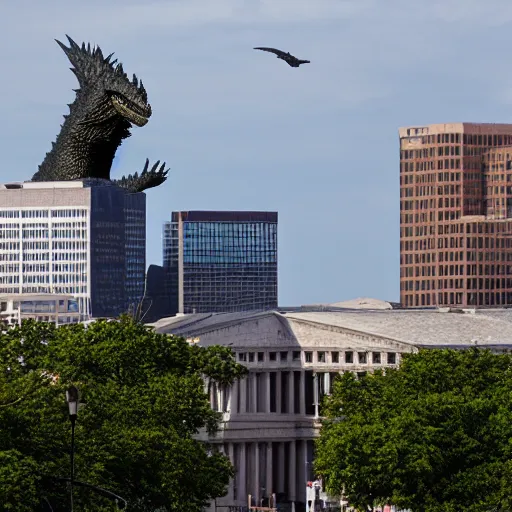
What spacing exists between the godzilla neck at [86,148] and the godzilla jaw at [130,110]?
4.55 ft

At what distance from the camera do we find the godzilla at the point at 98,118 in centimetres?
17412

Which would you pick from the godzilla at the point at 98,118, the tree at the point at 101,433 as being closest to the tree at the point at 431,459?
the tree at the point at 101,433

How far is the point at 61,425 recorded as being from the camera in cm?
16188

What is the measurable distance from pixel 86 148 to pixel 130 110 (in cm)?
422

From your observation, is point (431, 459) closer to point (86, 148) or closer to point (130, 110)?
point (86, 148)

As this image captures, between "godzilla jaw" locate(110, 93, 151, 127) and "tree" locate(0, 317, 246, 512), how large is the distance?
51.1 ft

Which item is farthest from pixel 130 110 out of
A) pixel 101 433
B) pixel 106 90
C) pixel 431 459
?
pixel 431 459

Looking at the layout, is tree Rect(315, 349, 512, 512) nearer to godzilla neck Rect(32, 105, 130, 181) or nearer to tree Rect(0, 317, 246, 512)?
tree Rect(0, 317, 246, 512)

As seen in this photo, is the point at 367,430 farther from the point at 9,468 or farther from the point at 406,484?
the point at 9,468

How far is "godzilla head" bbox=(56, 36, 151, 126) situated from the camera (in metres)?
174

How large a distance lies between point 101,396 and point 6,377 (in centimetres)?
903

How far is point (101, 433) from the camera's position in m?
169

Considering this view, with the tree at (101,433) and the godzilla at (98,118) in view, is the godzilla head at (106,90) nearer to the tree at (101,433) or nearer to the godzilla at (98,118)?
the godzilla at (98,118)

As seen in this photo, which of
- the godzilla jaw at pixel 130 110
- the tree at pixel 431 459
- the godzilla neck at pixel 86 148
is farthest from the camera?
the tree at pixel 431 459
